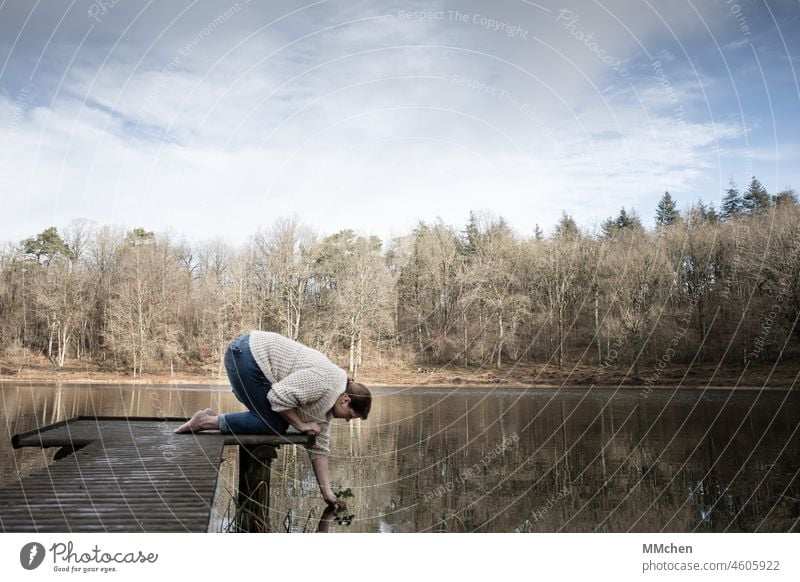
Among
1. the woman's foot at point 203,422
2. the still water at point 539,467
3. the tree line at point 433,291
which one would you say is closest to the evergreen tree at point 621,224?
the tree line at point 433,291

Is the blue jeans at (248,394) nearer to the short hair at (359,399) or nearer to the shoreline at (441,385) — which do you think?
the short hair at (359,399)

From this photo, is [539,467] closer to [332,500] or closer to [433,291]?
[332,500]

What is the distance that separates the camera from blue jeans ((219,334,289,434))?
3.77 meters

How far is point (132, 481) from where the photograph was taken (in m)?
3.34

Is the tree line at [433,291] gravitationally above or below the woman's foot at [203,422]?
above

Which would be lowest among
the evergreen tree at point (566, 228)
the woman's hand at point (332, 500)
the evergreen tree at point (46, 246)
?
the woman's hand at point (332, 500)

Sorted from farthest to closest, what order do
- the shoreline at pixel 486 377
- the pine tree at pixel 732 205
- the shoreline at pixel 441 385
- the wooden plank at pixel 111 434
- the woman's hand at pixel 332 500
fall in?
the shoreline at pixel 486 377, the shoreline at pixel 441 385, the pine tree at pixel 732 205, the wooden plank at pixel 111 434, the woman's hand at pixel 332 500

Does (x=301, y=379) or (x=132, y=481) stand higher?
(x=301, y=379)

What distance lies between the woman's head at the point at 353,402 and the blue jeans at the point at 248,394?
43cm

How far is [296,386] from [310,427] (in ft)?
0.87

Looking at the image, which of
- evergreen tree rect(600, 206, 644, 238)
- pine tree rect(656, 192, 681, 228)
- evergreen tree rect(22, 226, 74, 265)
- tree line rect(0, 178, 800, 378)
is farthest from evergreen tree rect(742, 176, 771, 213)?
evergreen tree rect(22, 226, 74, 265)

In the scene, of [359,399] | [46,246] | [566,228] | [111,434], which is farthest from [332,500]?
[566,228]

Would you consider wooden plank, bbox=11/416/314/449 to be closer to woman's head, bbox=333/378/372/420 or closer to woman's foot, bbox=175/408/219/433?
woman's foot, bbox=175/408/219/433

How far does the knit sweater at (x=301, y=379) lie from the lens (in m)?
3.44
